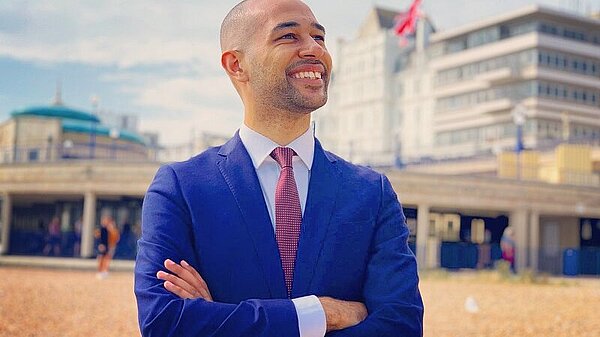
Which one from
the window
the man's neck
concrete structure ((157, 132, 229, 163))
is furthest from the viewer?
the window

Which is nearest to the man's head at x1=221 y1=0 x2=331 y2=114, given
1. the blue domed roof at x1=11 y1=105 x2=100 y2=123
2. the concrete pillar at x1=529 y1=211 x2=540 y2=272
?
the concrete pillar at x1=529 y1=211 x2=540 y2=272

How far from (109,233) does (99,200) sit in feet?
38.7

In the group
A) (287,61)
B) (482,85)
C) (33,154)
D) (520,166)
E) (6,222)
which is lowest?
(6,222)

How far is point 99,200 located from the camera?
31.3 meters

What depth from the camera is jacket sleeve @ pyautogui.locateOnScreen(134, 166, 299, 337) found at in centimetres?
234

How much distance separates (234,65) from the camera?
270 cm

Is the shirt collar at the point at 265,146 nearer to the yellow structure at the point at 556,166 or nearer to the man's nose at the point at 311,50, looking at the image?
the man's nose at the point at 311,50

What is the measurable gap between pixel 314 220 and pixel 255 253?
0.22 metres

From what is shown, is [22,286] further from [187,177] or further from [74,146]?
[74,146]

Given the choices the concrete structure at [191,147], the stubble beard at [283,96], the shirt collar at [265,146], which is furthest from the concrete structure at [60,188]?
the stubble beard at [283,96]

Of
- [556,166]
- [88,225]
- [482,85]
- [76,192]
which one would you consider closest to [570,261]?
[556,166]

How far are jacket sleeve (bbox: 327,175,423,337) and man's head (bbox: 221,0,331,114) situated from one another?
47cm

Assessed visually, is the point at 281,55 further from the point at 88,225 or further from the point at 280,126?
Answer: the point at 88,225

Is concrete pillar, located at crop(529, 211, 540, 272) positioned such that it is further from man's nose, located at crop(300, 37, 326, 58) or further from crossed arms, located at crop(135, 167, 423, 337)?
man's nose, located at crop(300, 37, 326, 58)
